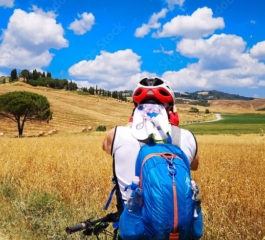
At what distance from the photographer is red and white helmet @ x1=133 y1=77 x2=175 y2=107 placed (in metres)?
2.43

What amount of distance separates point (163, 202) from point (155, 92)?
2.79 ft

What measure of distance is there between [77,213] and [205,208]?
6.55 ft

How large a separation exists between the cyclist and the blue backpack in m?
0.24

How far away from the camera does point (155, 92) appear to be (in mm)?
2430

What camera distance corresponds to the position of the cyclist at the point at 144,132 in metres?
2.30

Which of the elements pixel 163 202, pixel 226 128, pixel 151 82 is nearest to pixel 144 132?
pixel 151 82

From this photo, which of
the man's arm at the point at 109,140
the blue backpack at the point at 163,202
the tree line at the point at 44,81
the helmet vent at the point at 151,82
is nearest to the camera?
the blue backpack at the point at 163,202

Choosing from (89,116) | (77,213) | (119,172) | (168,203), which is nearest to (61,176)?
(77,213)

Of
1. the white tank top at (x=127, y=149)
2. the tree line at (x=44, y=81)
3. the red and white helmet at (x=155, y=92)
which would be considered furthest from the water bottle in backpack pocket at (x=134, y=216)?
the tree line at (x=44, y=81)

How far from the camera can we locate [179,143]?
2.30 metres

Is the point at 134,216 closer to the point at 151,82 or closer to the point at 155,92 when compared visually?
the point at 155,92

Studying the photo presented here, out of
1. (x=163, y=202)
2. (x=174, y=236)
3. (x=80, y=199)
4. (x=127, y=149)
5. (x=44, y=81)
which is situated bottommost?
(x=80, y=199)

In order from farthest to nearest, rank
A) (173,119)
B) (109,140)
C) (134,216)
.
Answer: (173,119) < (109,140) < (134,216)

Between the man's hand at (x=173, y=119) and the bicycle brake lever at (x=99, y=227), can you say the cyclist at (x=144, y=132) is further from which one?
the bicycle brake lever at (x=99, y=227)
